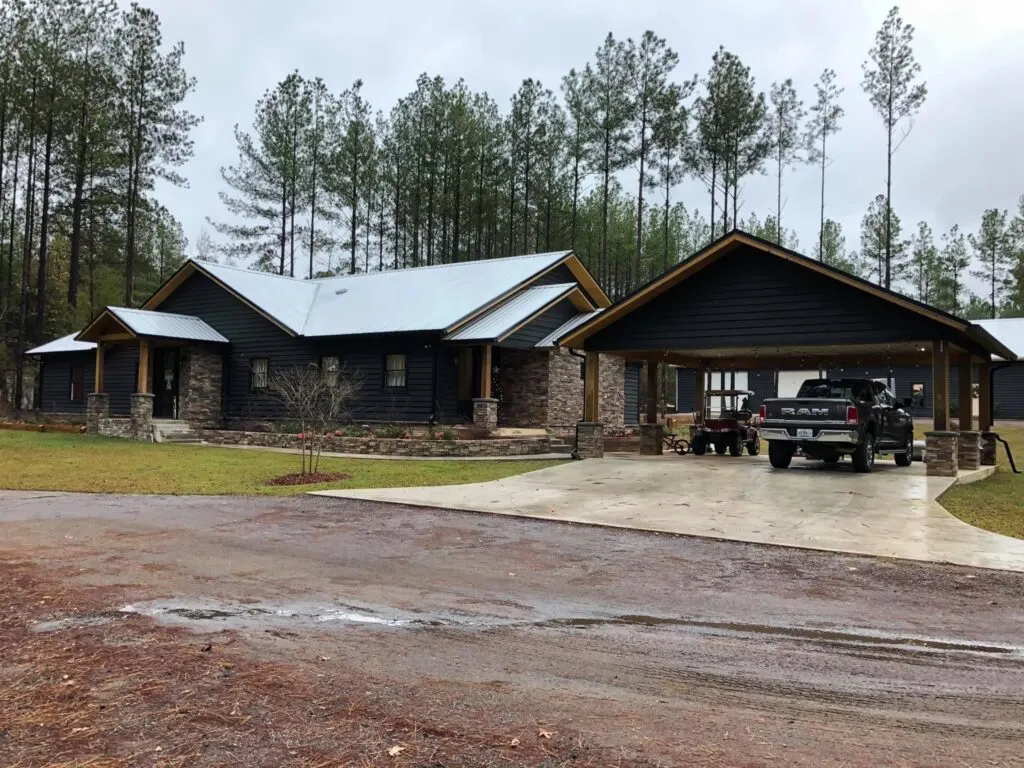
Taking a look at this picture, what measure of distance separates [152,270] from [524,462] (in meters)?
47.4

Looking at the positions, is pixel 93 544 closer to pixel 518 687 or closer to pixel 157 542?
pixel 157 542

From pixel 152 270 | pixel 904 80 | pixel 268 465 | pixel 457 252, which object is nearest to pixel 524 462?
pixel 268 465

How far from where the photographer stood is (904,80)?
35.8 metres

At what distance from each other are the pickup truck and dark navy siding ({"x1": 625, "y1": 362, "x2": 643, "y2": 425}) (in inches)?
553

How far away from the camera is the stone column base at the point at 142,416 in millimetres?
26078

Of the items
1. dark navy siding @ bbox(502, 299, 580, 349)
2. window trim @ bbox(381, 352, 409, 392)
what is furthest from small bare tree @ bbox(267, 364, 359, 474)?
dark navy siding @ bbox(502, 299, 580, 349)

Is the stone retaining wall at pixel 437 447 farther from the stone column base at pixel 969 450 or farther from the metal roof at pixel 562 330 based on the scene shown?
the stone column base at pixel 969 450

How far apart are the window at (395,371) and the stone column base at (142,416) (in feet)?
27.1

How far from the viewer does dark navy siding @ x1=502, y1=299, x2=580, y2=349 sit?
981 inches

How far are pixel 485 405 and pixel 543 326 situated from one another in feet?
14.0

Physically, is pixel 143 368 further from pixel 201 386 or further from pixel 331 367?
pixel 331 367

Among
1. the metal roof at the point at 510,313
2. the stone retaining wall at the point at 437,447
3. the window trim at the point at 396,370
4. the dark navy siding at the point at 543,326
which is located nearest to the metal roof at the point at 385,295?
the metal roof at the point at 510,313

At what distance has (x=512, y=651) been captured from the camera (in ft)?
16.4

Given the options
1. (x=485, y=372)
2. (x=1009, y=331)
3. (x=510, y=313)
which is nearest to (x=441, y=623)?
(x=485, y=372)
